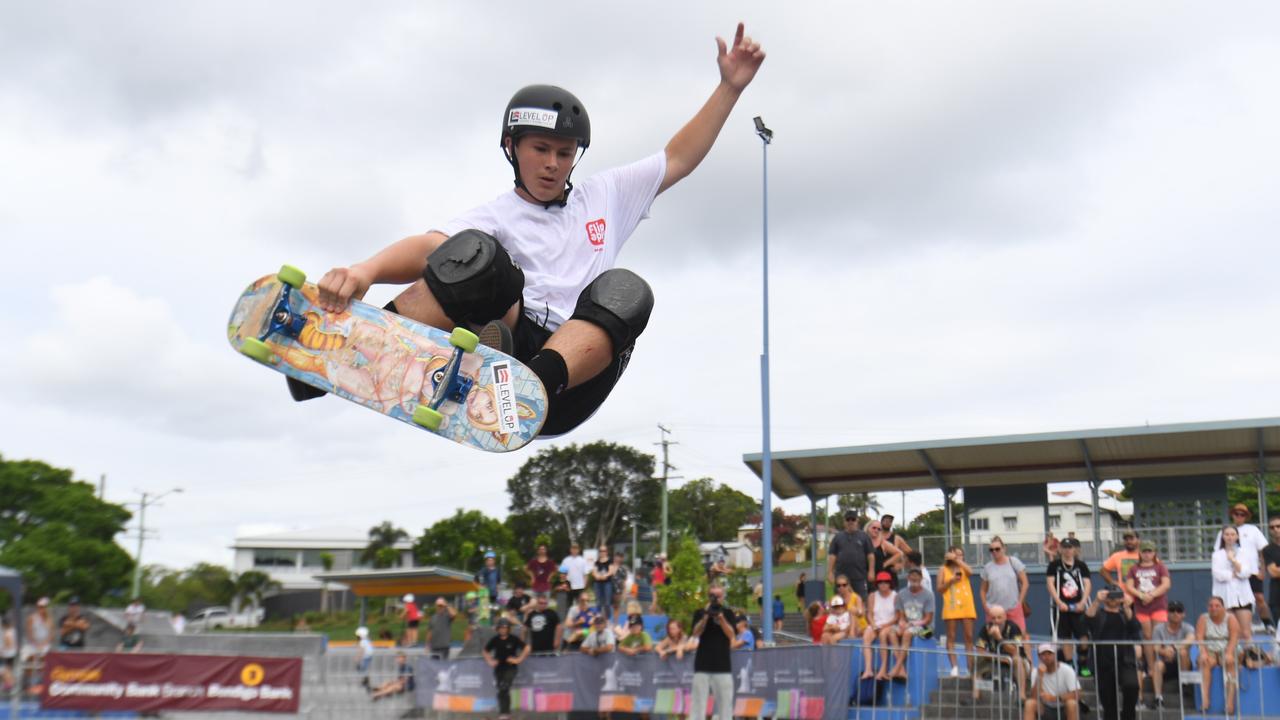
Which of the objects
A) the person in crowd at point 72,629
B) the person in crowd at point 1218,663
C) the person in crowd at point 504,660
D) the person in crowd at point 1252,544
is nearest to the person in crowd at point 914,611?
the person in crowd at point 1218,663

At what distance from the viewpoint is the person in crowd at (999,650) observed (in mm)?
10578

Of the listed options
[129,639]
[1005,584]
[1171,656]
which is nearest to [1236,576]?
[1171,656]

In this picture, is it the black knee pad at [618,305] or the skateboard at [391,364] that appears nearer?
the skateboard at [391,364]

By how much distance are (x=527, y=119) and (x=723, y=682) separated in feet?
27.1

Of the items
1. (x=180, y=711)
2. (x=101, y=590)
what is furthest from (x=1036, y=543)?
(x=101, y=590)

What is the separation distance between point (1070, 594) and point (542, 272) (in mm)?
8687

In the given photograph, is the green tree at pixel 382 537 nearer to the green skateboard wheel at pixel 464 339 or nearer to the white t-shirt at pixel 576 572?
the white t-shirt at pixel 576 572

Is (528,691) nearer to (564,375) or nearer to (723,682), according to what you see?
(723,682)

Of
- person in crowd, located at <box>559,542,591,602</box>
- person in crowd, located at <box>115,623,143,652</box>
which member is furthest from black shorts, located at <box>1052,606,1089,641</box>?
person in crowd, located at <box>115,623,143,652</box>

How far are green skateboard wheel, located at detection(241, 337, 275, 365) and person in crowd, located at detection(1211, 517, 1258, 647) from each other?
9.95 meters

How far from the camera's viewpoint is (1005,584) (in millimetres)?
11922

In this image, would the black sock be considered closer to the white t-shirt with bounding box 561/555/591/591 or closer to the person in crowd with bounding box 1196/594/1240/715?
the person in crowd with bounding box 1196/594/1240/715

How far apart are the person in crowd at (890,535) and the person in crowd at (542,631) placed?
4038mm

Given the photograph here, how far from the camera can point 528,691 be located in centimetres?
1261
